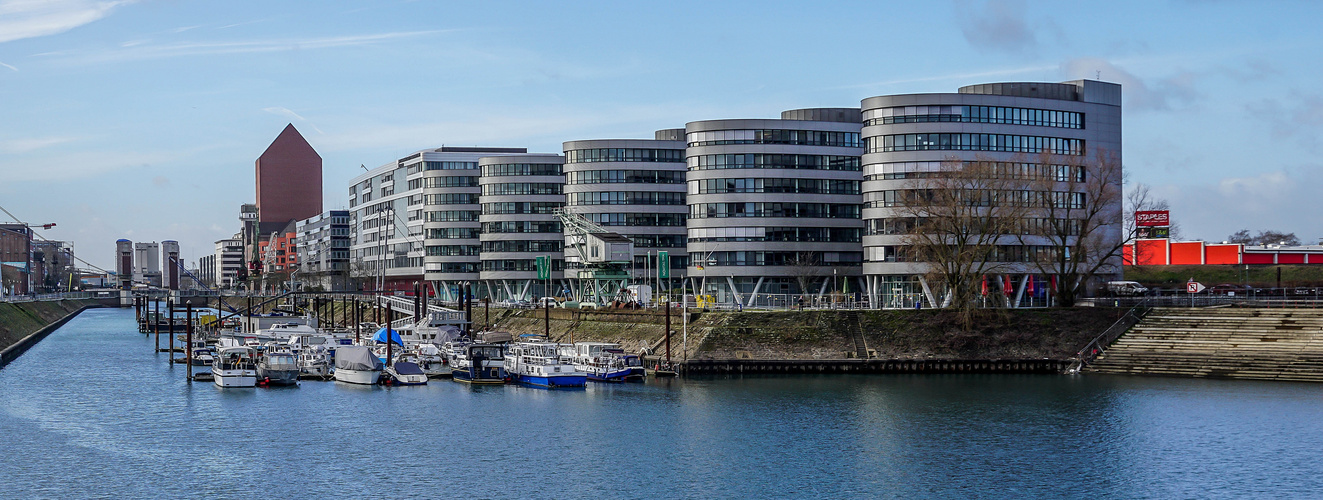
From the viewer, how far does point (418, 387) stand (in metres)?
105

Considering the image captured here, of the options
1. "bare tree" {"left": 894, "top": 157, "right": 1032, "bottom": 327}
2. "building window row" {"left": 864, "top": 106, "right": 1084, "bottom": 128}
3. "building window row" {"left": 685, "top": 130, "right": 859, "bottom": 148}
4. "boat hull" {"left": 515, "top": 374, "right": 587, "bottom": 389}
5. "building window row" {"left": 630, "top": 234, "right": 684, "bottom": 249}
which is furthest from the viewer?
"building window row" {"left": 630, "top": 234, "right": 684, "bottom": 249}

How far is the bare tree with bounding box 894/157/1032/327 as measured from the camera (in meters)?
116

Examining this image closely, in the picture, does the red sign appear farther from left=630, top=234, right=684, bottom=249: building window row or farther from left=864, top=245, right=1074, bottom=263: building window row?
left=630, top=234, right=684, bottom=249: building window row

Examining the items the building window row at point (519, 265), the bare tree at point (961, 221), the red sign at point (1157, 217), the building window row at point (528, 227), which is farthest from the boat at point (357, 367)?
the red sign at point (1157, 217)

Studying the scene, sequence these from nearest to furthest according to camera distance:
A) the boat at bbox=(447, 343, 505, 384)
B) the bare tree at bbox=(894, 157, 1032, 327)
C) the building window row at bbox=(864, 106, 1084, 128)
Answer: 1. the boat at bbox=(447, 343, 505, 384)
2. the bare tree at bbox=(894, 157, 1032, 327)
3. the building window row at bbox=(864, 106, 1084, 128)

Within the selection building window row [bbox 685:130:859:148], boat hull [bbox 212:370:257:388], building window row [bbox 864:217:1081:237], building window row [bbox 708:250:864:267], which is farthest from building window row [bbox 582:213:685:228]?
boat hull [bbox 212:370:257:388]

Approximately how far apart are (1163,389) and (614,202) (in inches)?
3649

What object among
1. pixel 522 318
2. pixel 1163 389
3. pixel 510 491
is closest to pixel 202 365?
pixel 522 318

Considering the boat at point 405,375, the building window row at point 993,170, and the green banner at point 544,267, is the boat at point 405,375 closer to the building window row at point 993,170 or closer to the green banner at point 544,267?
the building window row at point 993,170

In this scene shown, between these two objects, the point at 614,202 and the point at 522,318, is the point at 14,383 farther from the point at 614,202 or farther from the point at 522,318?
the point at 614,202

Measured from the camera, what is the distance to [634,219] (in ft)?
561

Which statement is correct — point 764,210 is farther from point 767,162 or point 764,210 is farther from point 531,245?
point 531,245

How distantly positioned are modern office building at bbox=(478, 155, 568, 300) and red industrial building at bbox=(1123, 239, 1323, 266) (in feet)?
282

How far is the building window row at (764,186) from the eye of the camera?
14688 cm
